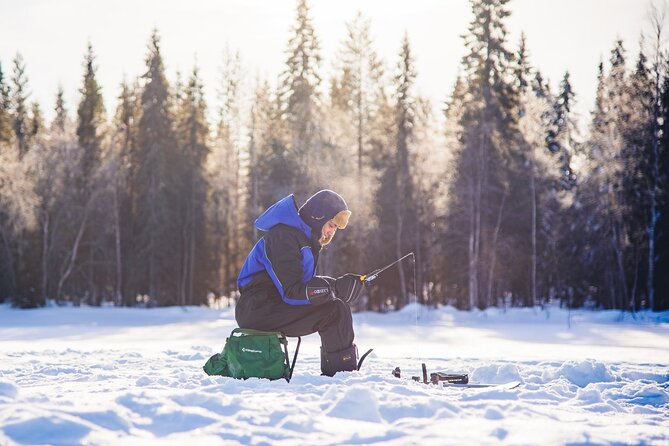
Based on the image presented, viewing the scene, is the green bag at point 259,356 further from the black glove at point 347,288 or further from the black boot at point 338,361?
the black glove at point 347,288

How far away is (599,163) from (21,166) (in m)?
22.5

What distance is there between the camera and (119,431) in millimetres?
3113

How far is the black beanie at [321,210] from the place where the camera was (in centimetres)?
517

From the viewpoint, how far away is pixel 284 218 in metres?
4.98

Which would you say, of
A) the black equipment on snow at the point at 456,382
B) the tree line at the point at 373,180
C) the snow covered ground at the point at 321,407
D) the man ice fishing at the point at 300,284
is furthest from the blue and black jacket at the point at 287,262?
the tree line at the point at 373,180

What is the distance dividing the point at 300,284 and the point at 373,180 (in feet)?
72.9

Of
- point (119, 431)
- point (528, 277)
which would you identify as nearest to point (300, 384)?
point (119, 431)

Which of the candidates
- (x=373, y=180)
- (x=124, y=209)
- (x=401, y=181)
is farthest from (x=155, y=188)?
(x=401, y=181)

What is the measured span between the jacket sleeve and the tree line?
18853 millimetres

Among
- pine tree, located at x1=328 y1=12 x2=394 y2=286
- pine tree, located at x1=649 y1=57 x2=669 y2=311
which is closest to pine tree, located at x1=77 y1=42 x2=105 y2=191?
pine tree, located at x1=328 y1=12 x2=394 y2=286

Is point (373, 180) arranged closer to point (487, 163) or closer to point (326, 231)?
point (487, 163)

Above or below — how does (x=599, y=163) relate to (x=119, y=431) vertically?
above

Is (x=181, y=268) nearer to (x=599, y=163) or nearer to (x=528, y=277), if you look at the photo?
(x=528, y=277)

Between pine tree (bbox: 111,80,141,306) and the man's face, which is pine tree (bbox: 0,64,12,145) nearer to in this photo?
pine tree (bbox: 111,80,141,306)
